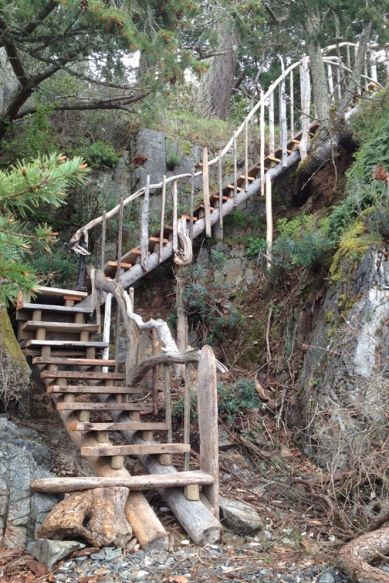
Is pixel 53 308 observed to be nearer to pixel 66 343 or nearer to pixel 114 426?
pixel 66 343

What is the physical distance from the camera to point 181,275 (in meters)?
7.84

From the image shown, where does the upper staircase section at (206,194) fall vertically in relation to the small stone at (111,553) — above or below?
above

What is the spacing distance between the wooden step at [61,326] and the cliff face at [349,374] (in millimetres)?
2488

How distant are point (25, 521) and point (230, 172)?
850 centimetres

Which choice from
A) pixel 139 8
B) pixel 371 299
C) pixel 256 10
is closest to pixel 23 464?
pixel 371 299

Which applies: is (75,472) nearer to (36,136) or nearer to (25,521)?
(25,521)

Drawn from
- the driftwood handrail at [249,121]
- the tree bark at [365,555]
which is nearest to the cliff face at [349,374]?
the tree bark at [365,555]

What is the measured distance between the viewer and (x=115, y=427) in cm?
469

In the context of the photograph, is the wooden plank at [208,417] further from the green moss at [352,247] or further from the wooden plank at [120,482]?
the green moss at [352,247]

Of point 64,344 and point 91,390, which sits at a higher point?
point 64,344

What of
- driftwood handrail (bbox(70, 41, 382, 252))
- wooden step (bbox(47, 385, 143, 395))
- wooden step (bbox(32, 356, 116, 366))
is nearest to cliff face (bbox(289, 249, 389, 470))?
wooden step (bbox(47, 385, 143, 395))

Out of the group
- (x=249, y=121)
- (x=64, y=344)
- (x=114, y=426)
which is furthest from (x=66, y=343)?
(x=249, y=121)

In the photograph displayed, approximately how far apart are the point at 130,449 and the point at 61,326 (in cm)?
221

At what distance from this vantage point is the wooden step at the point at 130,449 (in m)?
4.24
